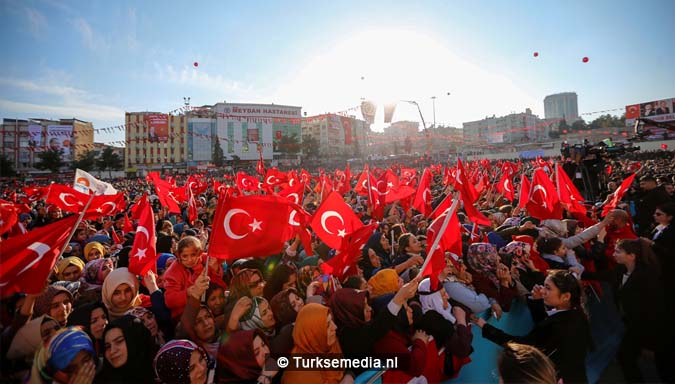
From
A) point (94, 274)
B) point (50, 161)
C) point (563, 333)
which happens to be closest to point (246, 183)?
point (94, 274)

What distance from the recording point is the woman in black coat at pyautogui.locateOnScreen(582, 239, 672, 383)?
120 inches

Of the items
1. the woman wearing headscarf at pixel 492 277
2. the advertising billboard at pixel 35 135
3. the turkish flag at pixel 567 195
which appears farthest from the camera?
the advertising billboard at pixel 35 135

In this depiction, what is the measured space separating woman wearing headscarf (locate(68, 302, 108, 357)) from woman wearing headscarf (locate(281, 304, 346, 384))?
1.59m

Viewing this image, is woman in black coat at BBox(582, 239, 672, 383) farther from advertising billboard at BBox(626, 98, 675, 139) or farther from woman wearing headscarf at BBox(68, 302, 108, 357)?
advertising billboard at BBox(626, 98, 675, 139)

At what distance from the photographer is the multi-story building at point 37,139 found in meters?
60.2

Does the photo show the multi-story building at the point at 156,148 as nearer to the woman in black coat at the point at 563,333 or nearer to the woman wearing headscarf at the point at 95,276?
the woman wearing headscarf at the point at 95,276

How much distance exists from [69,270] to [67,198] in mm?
2991

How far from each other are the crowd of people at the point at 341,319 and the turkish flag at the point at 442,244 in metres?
0.11

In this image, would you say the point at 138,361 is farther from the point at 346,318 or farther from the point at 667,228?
the point at 667,228

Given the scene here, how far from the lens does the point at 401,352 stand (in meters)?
2.47

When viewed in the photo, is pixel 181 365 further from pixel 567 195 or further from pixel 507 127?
pixel 507 127

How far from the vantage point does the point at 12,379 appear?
89.7 inches

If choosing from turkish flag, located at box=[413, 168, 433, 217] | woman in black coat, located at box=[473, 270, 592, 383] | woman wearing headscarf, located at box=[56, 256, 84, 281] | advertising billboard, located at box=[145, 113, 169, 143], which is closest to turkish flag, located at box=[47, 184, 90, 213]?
woman wearing headscarf, located at box=[56, 256, 84, 281]

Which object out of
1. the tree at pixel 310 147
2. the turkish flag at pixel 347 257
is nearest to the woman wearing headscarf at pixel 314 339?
the turkish flag at pixel 347 257
